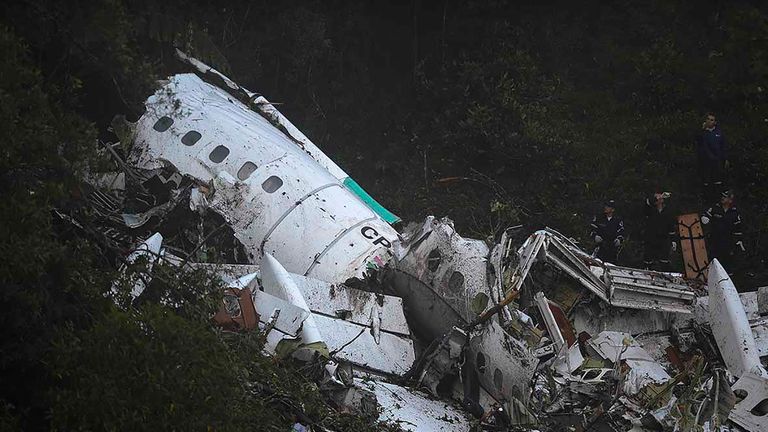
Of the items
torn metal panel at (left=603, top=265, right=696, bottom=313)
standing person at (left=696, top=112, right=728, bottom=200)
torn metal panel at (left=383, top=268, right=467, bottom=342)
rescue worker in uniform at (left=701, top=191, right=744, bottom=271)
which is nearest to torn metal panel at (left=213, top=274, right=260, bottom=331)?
torn metal panel at (left=383, top=268, right=467, bottom=342)

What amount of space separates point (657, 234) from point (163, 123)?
889 centimetres

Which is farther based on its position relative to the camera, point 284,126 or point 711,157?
point 711,157

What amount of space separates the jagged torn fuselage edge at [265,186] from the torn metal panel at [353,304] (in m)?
0.70

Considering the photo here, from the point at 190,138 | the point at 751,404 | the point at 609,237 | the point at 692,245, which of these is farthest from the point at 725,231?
the point at 190,138

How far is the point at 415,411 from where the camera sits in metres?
11.1

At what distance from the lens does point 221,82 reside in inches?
661

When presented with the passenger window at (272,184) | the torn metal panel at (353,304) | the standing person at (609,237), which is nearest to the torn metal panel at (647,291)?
the standing person at (609,237)

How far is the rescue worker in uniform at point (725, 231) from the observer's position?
16391mm

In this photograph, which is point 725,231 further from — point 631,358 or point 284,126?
point 284,126

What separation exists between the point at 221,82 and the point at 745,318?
9405 mm

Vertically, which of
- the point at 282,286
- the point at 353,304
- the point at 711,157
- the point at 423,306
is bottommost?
the point at 282,286

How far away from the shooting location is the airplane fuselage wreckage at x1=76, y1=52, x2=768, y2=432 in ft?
36.7

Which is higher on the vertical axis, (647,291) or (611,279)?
(647,291)

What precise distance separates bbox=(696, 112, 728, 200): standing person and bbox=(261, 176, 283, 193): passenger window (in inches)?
320
